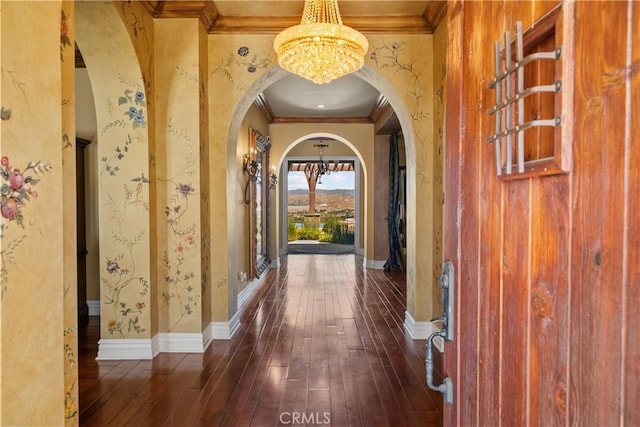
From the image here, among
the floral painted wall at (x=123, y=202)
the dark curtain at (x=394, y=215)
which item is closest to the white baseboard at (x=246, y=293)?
the floral painted wall at (x=123, y=202)

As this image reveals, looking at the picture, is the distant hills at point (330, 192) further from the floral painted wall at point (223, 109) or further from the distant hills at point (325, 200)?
the floral painted wall at point (223, 109)

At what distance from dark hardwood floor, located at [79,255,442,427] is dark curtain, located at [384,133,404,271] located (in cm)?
300

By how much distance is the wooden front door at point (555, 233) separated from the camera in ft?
1.76

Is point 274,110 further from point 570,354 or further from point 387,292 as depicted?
point 570,354

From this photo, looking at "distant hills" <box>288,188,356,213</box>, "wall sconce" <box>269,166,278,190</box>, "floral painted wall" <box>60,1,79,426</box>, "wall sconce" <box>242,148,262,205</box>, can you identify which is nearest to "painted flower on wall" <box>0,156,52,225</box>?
"floral painted wall" <box>60,1,79,426</box>

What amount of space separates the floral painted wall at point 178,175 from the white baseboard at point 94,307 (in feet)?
5.07

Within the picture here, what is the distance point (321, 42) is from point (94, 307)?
3.81 m

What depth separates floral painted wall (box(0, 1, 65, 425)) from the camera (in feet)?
4.09

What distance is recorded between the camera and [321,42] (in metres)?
2.51

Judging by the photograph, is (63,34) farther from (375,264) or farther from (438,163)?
(375,264)

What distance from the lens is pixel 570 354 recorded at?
0.63 m

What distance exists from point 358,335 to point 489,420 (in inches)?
113

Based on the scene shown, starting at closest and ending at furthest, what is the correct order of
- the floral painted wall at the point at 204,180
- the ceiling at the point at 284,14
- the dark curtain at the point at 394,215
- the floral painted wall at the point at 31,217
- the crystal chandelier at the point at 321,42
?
the floral painted wall at the point at 31,217, the crystal chandelier at the point at 321,42, the ceiling at the point at 284,14, the floral painted wall at the point at 204,180, the dark curtain at the point at 394,215

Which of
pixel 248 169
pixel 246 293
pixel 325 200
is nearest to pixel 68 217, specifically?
pixel 246 293
